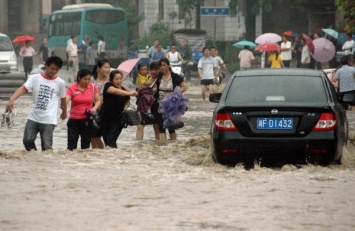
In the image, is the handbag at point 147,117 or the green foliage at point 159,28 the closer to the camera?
the handbag at point 147,117

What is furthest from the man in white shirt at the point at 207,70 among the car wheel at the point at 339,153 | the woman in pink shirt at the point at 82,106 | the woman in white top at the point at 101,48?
the woman in white top at the point at 101,48

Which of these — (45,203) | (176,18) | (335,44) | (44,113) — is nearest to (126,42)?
(176,18)

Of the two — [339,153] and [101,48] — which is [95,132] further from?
[101,48]

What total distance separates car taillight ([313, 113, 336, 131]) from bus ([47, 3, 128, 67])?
153ft

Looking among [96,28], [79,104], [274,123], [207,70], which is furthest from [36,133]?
[96,28]

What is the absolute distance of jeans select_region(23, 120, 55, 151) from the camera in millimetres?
15531

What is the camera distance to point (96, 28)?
61594 millimetres

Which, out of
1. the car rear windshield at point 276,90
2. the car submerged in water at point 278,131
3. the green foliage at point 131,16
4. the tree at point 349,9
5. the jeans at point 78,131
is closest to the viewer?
the car submerged in water at point 278,131

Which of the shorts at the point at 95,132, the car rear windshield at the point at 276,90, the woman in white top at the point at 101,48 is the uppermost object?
the car rear windshield at the point at 276,90

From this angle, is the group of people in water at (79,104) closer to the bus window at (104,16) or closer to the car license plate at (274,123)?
the car license plate at (274,123)

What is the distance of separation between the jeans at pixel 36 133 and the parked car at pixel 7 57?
29.7m

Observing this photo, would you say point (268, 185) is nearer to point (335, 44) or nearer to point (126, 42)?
point (335, 44)

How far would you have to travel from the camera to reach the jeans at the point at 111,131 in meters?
16.7

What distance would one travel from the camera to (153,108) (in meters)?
19.3
